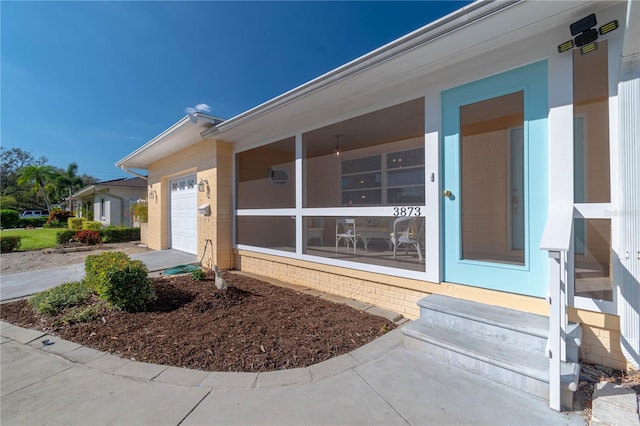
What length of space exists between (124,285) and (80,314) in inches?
24.0

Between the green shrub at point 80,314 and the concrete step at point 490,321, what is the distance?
171 inches

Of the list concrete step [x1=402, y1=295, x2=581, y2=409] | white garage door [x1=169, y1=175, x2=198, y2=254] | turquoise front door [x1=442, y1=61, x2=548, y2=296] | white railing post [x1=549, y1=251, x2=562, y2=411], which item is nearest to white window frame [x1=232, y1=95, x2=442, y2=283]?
turquoise front door [x1=442, y1=61, x2=548, y2=296]

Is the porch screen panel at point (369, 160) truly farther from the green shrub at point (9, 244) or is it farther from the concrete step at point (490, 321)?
the green shrub at point (9, 244)

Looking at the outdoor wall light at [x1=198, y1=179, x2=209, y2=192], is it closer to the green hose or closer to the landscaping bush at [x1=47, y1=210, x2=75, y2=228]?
the green hose

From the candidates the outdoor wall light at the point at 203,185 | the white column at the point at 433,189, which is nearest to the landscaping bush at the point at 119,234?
the outdoor wall light at the point at 203,185

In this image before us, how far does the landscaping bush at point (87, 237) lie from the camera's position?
39.7 feet

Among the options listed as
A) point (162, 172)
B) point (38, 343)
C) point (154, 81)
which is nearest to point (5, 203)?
point (154, 81)

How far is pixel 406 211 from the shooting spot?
12.1ft

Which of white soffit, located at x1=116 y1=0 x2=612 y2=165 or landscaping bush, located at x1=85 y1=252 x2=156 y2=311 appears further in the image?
landscaping bush, located at x1=85 y1=252 x2=156 y2=311

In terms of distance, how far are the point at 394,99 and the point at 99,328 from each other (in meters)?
4.94

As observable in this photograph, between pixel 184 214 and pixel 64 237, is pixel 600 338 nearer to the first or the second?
pixel 184 214

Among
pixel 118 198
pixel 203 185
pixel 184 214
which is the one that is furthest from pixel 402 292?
pixel 118 198

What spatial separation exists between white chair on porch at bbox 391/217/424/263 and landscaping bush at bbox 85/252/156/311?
3.84m

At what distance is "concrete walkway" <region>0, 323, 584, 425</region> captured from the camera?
182 cm
